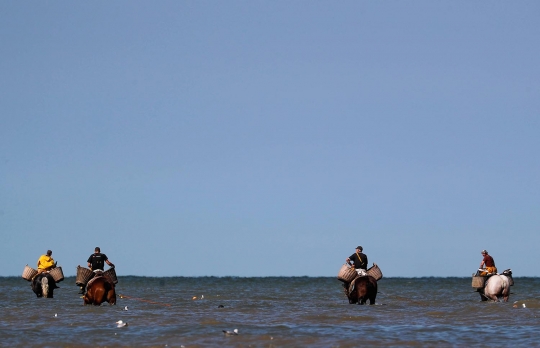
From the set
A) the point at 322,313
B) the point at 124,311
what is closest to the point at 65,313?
the point at 124,311

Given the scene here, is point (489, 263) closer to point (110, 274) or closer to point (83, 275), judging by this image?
point (110, 274)

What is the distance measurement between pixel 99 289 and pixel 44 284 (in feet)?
25.6

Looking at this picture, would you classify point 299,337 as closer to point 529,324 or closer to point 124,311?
point 529,324

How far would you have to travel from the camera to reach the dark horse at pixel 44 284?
34.1 meters

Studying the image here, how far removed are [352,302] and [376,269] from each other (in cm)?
146

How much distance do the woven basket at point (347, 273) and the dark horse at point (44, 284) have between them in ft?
40.2

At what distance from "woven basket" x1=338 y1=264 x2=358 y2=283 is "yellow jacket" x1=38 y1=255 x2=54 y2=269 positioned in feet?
40.0

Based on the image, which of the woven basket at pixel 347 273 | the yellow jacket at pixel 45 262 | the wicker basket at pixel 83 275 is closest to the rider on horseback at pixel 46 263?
the yellow jacket at pixel 45 262

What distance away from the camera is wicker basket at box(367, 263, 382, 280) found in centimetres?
2846

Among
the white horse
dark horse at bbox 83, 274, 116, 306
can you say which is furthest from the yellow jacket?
the white horse

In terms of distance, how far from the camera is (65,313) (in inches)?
987

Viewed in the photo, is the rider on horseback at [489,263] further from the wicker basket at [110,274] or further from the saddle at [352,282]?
the wicker basket at [110,274]

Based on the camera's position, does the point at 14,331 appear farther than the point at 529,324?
No

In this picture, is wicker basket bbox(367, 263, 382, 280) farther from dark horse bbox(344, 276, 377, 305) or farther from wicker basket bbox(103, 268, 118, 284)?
wicker basket bbox(103, 268, 118, 284)
